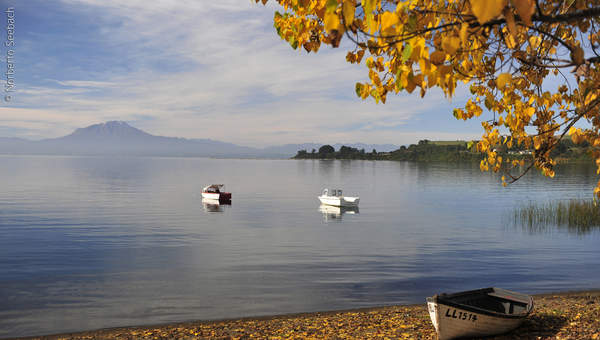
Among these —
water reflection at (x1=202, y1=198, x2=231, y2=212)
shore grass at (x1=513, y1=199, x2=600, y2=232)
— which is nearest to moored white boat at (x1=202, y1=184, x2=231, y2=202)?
water reflection at (x1=202, y1=198, x2=231, y2=212)

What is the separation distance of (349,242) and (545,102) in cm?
3012

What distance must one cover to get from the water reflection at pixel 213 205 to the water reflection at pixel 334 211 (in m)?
15.9

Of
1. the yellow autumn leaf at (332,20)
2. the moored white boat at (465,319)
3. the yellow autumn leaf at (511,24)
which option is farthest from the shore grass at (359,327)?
the yellow autumn leaf at (332,20)

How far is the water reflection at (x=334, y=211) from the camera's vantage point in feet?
187

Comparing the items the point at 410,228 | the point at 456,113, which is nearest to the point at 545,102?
the point at 456,113

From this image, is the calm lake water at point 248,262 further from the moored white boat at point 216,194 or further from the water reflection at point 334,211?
the moored white boat at point 216,194

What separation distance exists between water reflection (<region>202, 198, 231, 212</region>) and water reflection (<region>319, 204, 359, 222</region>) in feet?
52.3

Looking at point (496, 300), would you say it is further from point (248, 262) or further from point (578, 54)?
point (248, 262)

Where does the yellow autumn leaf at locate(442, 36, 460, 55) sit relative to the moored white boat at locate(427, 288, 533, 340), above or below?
above

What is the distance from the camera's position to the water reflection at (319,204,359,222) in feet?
187

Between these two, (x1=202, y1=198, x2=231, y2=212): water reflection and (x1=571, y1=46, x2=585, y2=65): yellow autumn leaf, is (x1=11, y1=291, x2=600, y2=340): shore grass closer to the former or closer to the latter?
(x1=571, y1=46, x2=585, y2=65): yellow autumn leaf

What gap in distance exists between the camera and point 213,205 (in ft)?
233

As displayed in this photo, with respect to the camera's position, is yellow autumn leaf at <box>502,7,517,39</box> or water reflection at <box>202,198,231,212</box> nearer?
yellow autumn leaf at <box>502,7,517,39</box>

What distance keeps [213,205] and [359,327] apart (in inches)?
2335
